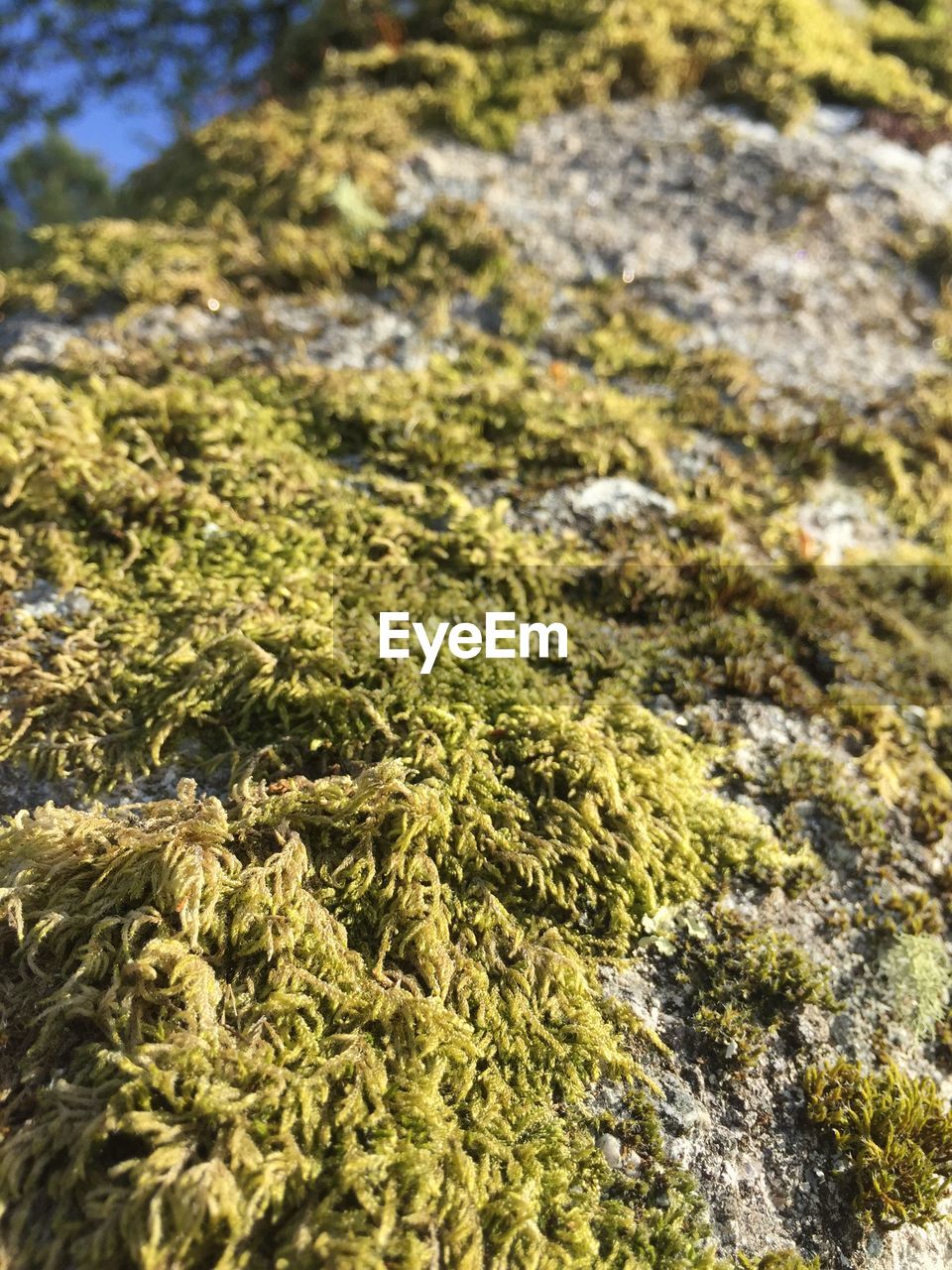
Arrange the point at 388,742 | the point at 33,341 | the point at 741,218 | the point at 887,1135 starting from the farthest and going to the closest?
the point at 741,218
the point at 33,341
the point at 388,742
the point at 887,1135

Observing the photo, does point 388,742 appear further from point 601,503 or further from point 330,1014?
point 601,503

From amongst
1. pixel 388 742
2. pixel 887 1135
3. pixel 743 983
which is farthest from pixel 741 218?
pixel 887 1135

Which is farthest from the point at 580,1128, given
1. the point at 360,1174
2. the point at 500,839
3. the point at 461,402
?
the point at 461,402

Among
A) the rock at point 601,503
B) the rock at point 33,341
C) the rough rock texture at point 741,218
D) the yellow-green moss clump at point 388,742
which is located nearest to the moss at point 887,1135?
the yellow-green moss clump at point 388,742

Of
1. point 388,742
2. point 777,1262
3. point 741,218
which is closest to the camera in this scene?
point 777,1262

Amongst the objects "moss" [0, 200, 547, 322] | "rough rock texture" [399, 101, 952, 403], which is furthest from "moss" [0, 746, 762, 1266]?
"rough rock texture" [399, 101, 952, 403]

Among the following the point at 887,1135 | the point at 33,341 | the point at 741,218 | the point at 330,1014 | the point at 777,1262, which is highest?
the point at 741,218

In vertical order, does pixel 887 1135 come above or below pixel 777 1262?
above

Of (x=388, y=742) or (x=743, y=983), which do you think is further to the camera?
(x=388, y=742)
